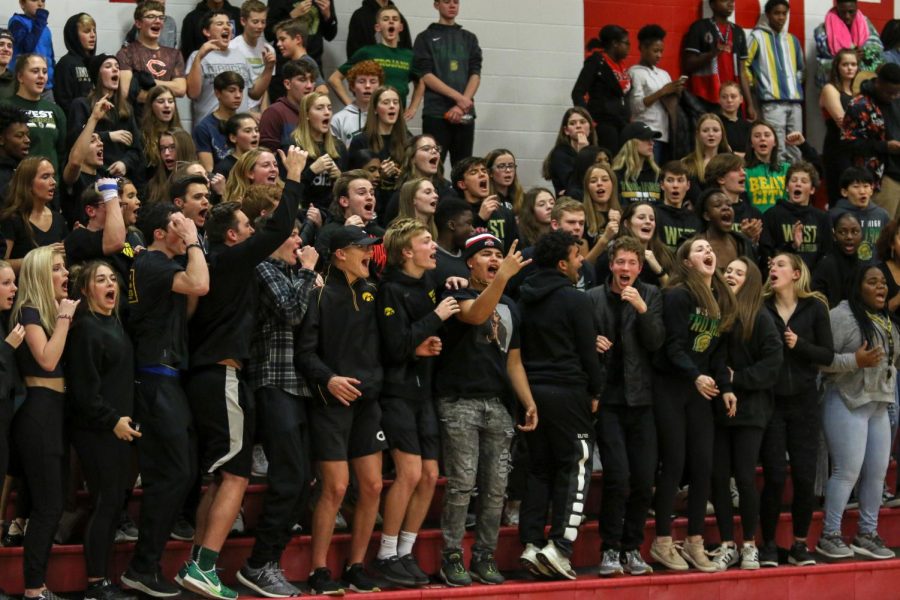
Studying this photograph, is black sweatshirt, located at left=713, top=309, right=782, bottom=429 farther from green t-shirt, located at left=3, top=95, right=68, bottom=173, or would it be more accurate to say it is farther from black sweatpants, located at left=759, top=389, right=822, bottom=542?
green t-shirt, located at left=3, top=95, right=68, bottom=173

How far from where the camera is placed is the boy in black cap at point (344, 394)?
23.0 ft

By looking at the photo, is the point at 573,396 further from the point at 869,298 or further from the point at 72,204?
the point at 72,204

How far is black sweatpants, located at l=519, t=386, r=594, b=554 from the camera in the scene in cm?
759

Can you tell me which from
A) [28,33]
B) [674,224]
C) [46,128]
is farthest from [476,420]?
[28,33]

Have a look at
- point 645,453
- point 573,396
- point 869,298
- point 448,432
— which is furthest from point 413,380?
point 869,298

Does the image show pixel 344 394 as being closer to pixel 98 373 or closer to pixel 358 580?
pixel 358 580

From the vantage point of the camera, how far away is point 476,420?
7484 mm

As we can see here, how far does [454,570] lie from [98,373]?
2.09 meters

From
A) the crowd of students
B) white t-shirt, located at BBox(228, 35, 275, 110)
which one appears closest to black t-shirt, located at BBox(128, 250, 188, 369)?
the crowd of students

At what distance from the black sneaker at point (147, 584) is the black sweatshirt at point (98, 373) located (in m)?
0.68

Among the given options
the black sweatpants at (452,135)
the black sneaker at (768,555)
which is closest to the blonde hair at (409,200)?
the black sneaker at (768,555)

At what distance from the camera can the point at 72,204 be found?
8.91 metres

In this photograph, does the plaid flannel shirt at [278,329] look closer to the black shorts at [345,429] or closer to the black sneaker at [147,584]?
the black shorts at [345,429]

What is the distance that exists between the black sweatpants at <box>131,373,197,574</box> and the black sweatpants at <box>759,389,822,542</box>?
347cm
